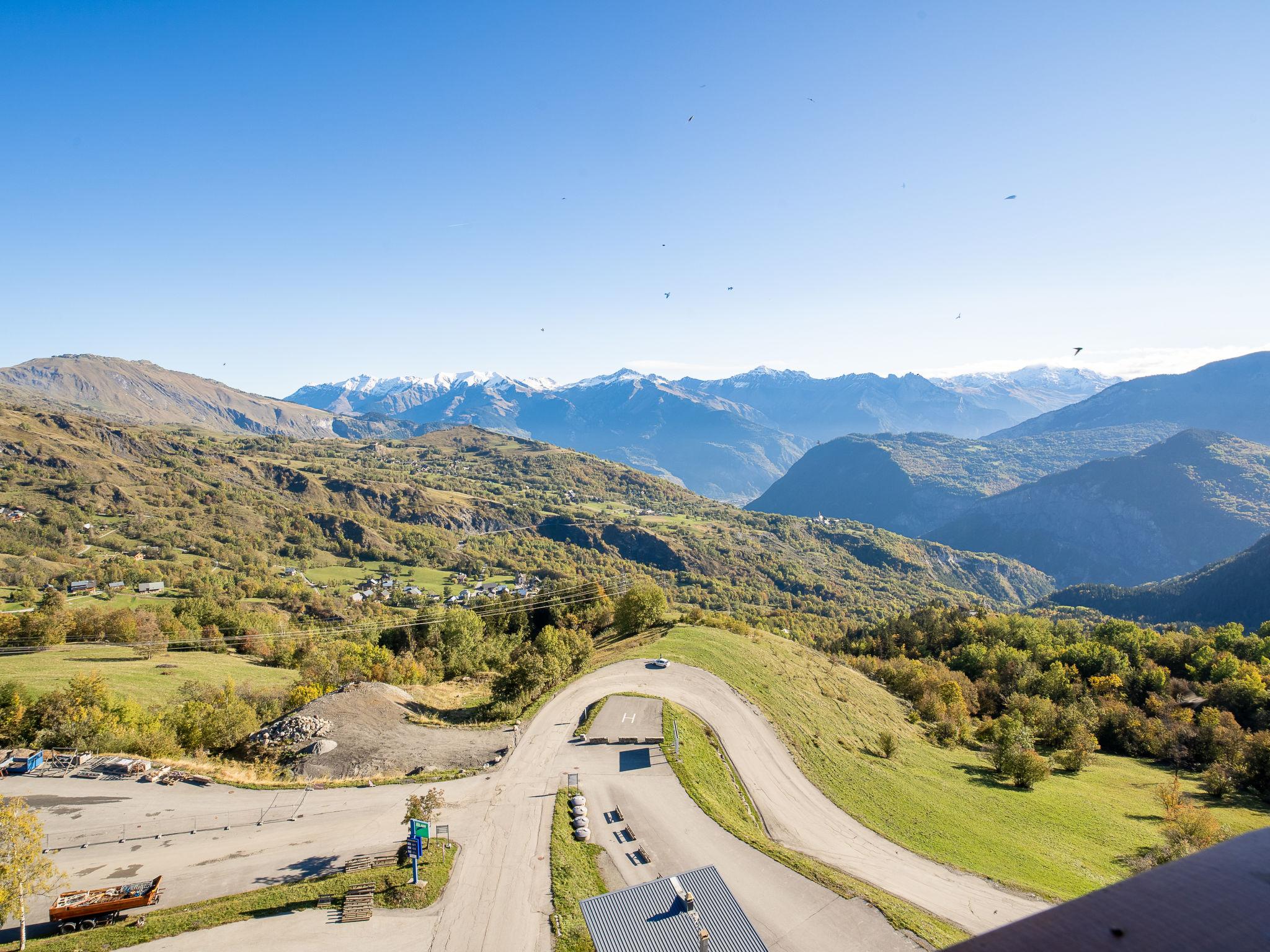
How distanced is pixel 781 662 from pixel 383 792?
4774 cm

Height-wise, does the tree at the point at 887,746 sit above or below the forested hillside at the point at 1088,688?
above

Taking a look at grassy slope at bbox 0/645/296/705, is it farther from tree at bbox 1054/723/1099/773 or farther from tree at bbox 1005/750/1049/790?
tree at bbox 1054/723/1099/773

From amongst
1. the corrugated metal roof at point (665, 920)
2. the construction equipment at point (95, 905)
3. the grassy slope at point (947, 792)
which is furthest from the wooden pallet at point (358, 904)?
the grassy slope at point (947, 792)

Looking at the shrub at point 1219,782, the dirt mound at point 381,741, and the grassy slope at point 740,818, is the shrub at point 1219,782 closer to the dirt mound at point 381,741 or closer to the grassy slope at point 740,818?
the grassy slope at point 740,818

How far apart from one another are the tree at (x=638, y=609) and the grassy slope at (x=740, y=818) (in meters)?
29.2

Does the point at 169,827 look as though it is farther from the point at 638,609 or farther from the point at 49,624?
the point at 49,624

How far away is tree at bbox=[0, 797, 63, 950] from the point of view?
2275 centimetres

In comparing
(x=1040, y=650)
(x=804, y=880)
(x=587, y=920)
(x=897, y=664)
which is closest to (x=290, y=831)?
(x=587, y=920)

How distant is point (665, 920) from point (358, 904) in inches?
640

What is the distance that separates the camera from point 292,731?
43344 mm

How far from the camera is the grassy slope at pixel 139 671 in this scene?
54.7 meters

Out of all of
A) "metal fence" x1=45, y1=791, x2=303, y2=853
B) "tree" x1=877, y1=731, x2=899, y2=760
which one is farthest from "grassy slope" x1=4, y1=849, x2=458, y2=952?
"tree" x1=877, y1=731, x2=899, y2=760

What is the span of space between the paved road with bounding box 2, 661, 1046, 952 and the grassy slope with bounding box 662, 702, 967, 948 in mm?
1060

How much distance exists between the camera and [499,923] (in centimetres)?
2656
